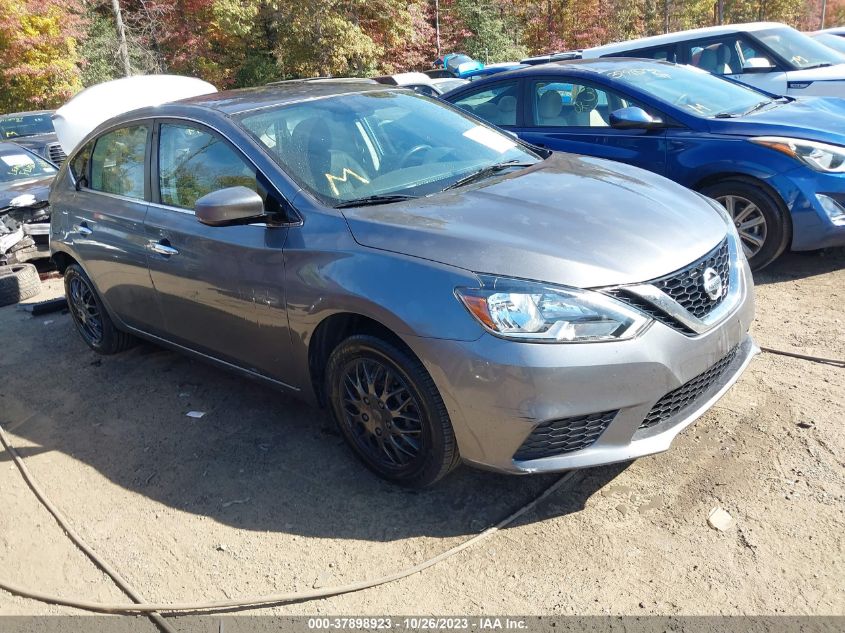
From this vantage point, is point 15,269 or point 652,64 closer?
point 652,64

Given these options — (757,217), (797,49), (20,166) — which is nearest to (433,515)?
(757,217)

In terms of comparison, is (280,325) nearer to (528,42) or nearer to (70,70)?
(70,70)

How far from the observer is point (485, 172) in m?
3.79

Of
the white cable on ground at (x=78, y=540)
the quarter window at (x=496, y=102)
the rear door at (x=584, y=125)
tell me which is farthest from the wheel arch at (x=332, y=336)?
the quarter window at (x=496, y=102)

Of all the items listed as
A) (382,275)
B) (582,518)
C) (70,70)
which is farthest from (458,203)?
(70,70)

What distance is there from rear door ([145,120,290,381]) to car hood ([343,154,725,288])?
1.86ft

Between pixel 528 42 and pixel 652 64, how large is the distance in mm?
26703

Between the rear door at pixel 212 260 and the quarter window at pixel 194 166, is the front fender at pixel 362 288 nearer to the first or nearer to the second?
the rear door at pixel 212 260

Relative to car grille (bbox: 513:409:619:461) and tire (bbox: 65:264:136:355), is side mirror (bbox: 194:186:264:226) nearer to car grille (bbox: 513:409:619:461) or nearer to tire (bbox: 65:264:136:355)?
car grille (bbox: 513:409:619:461)

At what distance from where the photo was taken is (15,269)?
286 inches

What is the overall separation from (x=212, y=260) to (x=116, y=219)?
1113 millimetres

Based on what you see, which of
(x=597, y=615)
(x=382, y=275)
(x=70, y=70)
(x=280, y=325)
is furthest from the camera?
(x=70, y=70)

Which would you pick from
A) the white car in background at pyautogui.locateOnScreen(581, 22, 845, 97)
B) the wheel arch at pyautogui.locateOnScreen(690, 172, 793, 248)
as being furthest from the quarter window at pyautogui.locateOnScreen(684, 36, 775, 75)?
the wheel arch at pyautogui.locateOnScreen(690, 172, 793, 248)

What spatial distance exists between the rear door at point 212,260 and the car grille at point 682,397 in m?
1.67
